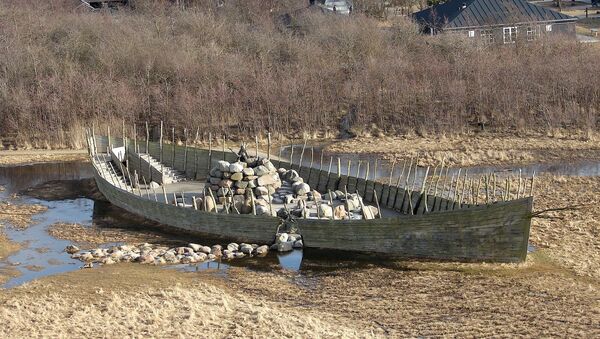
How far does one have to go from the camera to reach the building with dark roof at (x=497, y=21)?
55000 mm

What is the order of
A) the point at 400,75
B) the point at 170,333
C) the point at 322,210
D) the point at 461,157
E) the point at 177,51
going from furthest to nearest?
1. the point at 177,51
2. the point at 400,75
3. the point at 461,157
4. the point at 322,210
5. the point at 170,333

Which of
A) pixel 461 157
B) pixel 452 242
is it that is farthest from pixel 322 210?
pixel 461 157

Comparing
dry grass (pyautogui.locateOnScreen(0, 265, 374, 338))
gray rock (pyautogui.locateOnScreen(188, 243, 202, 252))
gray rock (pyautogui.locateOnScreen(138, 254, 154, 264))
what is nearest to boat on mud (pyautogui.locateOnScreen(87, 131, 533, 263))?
gray rock (pyautogui.locateOnScreen(188, 243, 202, 252))

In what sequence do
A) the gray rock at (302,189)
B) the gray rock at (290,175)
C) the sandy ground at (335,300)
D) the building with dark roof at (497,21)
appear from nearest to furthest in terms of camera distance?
1. the sandy ground at (335,300)
2. the gray rock at (302,189)
3. the gray rock at (290,175)
4. the building with dark roof at (497,21)

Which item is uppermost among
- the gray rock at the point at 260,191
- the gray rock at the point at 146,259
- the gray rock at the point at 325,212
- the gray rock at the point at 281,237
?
the gray rock at the point at 260,191

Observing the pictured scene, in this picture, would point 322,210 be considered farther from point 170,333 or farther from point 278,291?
point 170,333

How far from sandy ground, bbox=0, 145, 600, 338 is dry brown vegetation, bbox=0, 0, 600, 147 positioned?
18961mm

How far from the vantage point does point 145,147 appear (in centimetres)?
3419

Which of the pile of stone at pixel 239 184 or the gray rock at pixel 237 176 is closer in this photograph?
the pile of stone at pixel 239 184

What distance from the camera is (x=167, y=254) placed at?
72.0ft

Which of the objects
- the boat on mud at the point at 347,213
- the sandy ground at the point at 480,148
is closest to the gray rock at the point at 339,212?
the boat on mud at the point at 347,213

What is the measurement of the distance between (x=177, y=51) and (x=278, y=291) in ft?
98.4

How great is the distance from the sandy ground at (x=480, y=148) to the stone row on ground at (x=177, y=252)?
481 inches

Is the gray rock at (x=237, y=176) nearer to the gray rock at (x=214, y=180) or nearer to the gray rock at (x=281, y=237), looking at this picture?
the gray rock at (x=214, y=180)
